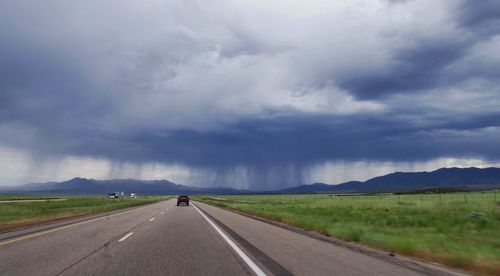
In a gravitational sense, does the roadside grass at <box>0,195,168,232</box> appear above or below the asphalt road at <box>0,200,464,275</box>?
above

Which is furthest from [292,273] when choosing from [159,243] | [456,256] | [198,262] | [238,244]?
[159,243]

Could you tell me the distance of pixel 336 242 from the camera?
1636 cm

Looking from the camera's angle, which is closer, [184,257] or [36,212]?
[184,257]

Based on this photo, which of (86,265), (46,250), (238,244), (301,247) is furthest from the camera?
(238,244)

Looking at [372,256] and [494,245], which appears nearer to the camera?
[372,256]

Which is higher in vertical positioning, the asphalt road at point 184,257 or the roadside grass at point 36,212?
the roadside grass at point 36,212

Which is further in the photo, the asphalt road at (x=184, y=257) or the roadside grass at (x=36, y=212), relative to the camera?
the roadside grass at (x=36, y=212)

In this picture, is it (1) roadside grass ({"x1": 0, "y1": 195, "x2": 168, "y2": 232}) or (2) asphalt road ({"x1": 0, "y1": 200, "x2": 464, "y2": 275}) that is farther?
(1) roadside grass ({"x1": 0, "y1": 195, "x2": 168, "y2": 232})

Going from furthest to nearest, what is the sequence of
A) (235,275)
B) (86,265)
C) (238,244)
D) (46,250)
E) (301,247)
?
(238,244) < (301,247) < (46,250) < (86,265) < (235,275)

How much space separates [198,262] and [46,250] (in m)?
5.03

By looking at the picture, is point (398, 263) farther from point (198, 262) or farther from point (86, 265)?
point (86, 265)

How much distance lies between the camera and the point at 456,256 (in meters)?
11.9

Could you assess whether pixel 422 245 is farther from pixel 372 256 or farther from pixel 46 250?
pixel 46 250

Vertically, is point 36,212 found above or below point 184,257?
above
